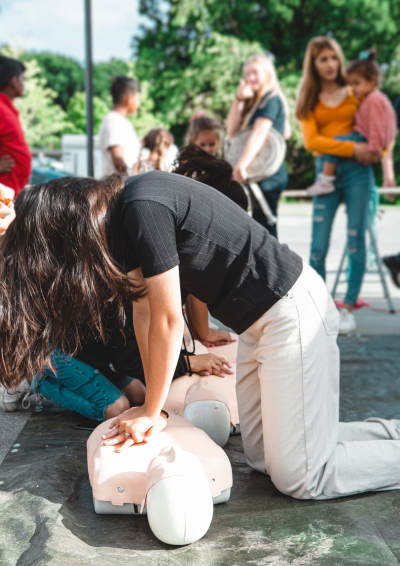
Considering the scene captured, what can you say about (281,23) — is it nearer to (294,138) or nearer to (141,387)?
(294,138)

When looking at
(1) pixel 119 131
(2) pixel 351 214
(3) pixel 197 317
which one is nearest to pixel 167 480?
(3) pixel 197 317

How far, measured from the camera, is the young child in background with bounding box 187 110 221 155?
3760 mm

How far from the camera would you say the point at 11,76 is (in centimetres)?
408

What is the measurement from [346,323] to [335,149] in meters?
1.29

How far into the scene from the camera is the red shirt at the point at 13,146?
12.7 feet

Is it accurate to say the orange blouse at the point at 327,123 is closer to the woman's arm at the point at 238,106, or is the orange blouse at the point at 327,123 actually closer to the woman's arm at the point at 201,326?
the woman's arm at the point at 238,106

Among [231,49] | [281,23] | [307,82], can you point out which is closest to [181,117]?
[231,49]

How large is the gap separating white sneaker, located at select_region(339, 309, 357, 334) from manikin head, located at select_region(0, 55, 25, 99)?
284 cm

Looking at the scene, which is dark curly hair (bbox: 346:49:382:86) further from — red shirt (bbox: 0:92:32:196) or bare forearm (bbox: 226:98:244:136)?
red shirt (bbox: 0:92:32:196)

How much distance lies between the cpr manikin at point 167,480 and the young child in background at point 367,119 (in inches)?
111

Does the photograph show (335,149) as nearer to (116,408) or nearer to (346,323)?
(346,323)

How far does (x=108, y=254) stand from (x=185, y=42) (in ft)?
81.0

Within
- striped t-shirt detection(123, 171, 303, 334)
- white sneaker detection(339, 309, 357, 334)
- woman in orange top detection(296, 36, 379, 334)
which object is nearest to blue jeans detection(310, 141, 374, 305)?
woman in orange top detection(296, 36, 379, 334)

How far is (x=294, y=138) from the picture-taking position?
73.1 feet
